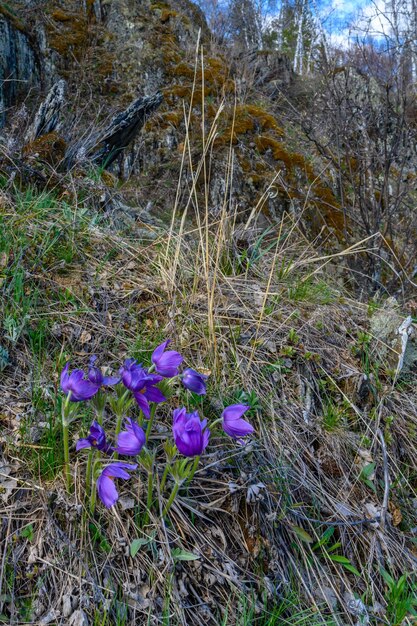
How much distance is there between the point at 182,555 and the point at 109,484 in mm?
320

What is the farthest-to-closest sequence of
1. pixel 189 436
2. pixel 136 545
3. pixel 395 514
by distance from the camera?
pixel 395 514
pixel 136 545
pixel 189 436

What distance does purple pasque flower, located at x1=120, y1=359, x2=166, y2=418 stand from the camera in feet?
3.84

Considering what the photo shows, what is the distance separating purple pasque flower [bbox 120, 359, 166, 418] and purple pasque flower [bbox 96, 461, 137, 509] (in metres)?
0.15

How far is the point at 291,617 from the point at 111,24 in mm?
7335

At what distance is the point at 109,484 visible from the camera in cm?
114

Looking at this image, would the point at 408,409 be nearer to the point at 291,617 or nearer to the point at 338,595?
the point at 338,595

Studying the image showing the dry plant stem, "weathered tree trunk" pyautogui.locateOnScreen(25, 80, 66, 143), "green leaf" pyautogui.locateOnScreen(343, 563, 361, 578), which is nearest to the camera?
"green leaf" pyautogui.locateOnScreen(343, 563, 361, 578)

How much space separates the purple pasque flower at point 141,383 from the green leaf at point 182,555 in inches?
14.9

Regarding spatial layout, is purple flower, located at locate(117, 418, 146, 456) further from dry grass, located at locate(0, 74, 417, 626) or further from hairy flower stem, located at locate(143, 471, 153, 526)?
dry grass, located at locate(0, 74, 417, 626)

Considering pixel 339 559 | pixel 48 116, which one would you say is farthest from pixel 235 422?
pixel 48 116

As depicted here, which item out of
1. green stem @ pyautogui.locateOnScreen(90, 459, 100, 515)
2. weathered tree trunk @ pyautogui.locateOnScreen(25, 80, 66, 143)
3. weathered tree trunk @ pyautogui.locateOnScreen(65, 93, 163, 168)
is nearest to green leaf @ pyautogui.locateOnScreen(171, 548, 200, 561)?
green stem @ pyautogui.locateOnScreen(90, 459, 100, 515)

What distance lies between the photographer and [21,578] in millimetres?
1235

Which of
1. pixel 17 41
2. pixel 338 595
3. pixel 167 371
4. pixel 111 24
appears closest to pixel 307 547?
pixel 338 595

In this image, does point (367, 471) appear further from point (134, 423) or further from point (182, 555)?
point (134, 423)
